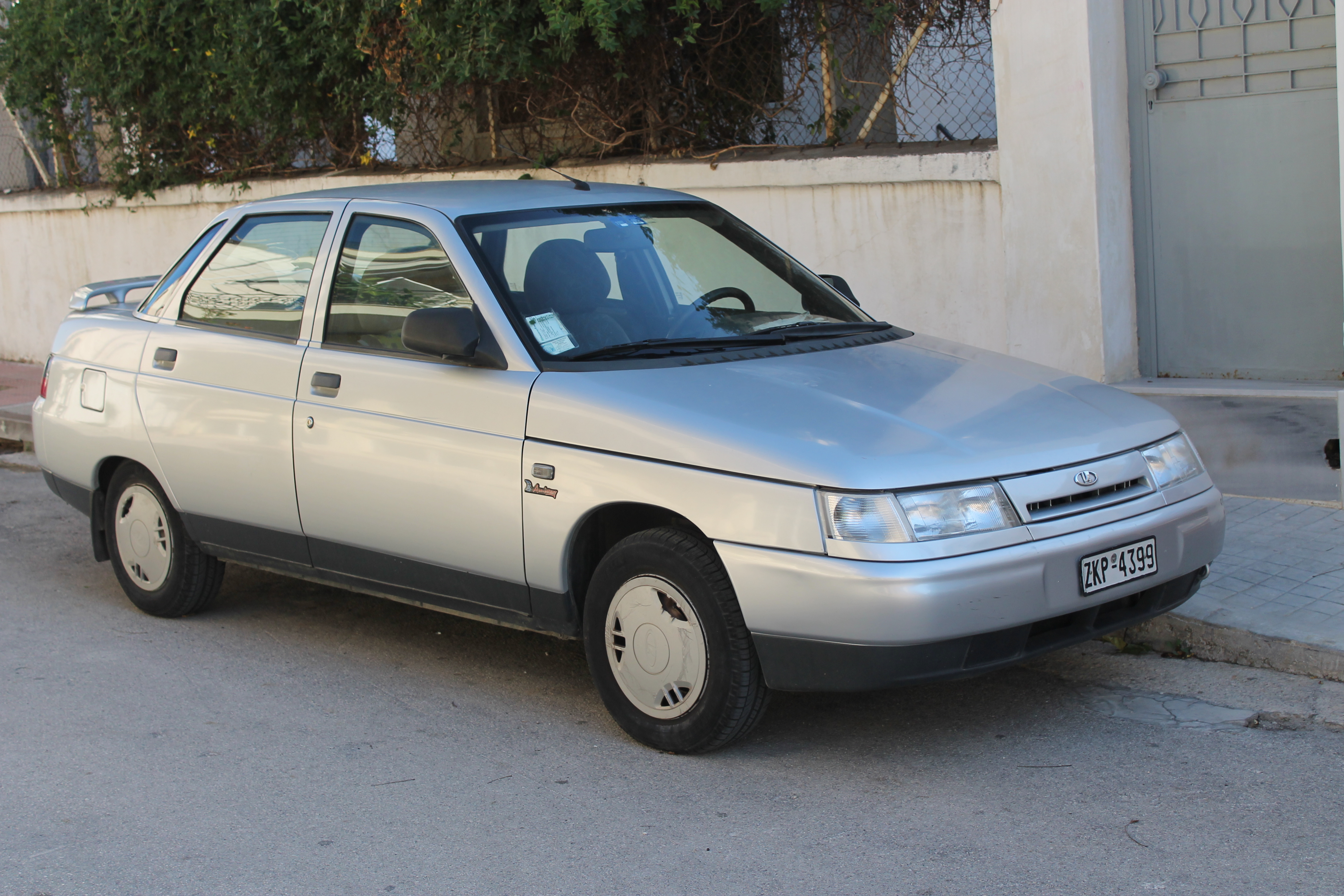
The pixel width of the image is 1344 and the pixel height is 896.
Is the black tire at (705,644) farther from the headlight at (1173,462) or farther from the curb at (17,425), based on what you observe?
the curb at (17,425)

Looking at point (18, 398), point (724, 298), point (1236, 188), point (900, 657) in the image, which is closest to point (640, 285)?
point (724, 298)

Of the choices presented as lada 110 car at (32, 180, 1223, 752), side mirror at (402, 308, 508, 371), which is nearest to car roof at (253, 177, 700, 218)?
lada 110 car at (32, 180, 1223, 752)

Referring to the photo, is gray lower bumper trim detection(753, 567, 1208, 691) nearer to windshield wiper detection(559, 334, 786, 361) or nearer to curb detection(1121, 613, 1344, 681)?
curb detection(1121, 613, 1344, 681)

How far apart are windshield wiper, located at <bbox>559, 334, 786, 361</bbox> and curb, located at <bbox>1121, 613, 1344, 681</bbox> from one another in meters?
1.66

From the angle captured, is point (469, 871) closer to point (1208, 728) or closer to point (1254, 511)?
point (1208, 728)

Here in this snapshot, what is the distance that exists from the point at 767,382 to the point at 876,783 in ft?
4.17

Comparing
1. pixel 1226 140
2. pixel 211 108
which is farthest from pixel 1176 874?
pixel 211 108

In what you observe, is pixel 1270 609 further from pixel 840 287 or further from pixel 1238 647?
pixel 840 287

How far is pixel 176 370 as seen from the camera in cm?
566

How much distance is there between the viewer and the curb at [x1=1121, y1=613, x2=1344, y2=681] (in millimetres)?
4715

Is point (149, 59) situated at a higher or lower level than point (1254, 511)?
higher

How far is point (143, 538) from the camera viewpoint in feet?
19.7

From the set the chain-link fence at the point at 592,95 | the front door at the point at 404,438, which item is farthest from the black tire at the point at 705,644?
the chain-link fence at the point at 592,95

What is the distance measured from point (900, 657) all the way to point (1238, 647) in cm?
181
